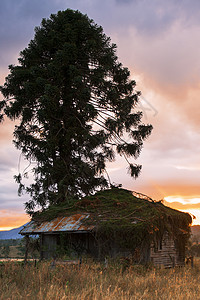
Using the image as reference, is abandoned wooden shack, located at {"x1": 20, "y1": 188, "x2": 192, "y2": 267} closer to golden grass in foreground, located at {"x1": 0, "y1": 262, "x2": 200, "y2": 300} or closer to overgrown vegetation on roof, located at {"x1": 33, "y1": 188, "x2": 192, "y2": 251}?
overgrown vegetation on roof, located at {"x1": 33, "y1": 188, "x2": 192, "y2": 251}

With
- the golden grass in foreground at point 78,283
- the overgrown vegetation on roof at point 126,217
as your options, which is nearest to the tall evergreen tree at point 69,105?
the overgrown vegetation on roof at point 126,217

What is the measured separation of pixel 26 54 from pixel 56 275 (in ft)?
79.3

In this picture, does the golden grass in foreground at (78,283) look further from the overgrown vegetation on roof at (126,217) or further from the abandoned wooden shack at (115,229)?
the abandoned wooden shack at (115,229)

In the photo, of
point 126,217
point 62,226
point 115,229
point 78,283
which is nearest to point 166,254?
point 126,217

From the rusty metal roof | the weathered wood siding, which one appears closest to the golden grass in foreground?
the rusty metal roof

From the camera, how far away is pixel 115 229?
17047mm

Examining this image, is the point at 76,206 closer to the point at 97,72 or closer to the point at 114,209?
the point at 114,209

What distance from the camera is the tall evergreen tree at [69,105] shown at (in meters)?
25.8

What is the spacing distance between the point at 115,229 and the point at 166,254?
5.53 m

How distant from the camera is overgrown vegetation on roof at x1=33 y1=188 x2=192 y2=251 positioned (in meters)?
17.0

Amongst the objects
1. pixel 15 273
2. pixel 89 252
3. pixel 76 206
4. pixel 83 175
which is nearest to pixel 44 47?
pixel 83 175

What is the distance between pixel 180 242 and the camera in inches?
864

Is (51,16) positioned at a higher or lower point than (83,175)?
higher

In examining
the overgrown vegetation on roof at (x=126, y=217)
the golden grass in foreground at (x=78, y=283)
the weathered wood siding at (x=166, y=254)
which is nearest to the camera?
the golden grass in foreground at (x=78, y=283)
